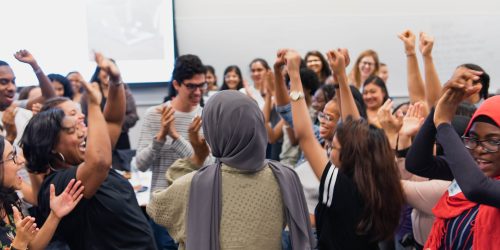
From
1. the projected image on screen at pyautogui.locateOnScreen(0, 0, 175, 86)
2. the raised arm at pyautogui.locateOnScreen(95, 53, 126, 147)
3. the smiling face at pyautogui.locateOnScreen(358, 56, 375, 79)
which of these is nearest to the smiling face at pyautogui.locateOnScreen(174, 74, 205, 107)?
the raised arm at pyautogui.locateOnScreen(95, 53, 126, 147)

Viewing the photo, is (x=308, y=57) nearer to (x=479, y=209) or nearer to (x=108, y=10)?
(x=108, y=10)

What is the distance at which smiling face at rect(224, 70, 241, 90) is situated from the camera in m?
6.25

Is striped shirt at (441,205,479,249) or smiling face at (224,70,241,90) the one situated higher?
striped shirt at (441,205,479,249)

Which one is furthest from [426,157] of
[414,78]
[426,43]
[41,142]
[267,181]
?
[414,78]

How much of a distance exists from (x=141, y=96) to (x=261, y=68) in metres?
1.64

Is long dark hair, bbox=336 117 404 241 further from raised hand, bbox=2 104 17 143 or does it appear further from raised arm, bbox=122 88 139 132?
raised arm, bbox=122 88 139 132

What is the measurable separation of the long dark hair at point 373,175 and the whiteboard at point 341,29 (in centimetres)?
494

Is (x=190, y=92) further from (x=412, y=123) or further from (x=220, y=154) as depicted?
(x=220, y=154)

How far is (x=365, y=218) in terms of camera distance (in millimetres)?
2113

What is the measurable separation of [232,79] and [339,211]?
429 centimetres

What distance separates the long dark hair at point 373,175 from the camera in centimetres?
212

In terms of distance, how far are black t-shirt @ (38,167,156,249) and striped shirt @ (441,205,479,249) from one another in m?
1.08

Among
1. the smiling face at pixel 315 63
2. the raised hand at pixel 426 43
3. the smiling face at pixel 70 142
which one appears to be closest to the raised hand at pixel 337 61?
the raised hand at pixel 426 43

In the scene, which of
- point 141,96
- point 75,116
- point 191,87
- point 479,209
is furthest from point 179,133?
point 141,96
